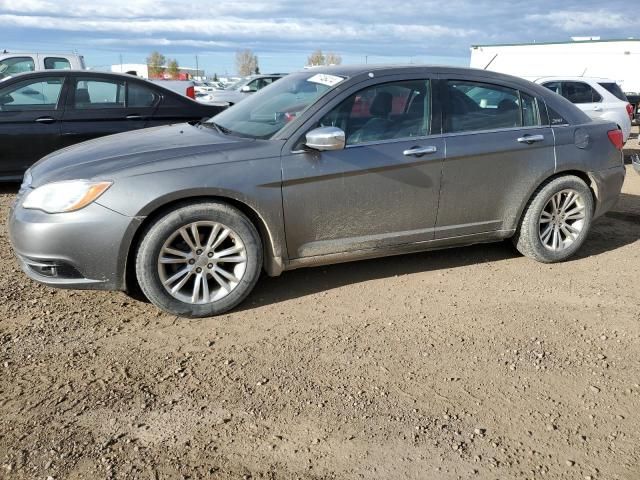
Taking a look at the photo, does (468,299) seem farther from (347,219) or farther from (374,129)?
(374,129)

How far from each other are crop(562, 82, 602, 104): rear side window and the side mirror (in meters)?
9.55

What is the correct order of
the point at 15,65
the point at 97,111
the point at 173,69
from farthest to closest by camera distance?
the point at 173,69, the point at 15,65, the point at 97,111

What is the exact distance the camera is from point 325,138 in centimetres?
371

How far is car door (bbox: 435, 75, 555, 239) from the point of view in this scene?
14.3 feet

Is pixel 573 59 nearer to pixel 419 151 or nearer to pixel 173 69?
pixel 419 151

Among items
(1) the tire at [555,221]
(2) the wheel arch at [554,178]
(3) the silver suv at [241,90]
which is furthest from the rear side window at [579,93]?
(3) the silver suv at [241,90]

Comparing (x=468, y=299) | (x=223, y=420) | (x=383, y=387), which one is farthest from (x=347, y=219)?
(x=223, y=420)

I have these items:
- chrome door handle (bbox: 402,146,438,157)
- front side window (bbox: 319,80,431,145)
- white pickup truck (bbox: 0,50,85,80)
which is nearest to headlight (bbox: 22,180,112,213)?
front side window (bbox: 319,80,431,145)

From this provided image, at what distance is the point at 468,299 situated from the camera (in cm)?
417

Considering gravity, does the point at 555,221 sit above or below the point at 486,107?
below

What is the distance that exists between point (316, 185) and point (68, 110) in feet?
15.0

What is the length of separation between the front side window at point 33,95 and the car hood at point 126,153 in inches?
130

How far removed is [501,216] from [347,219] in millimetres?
1416

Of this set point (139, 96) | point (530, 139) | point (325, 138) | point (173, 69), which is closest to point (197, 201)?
point (325, 138)
